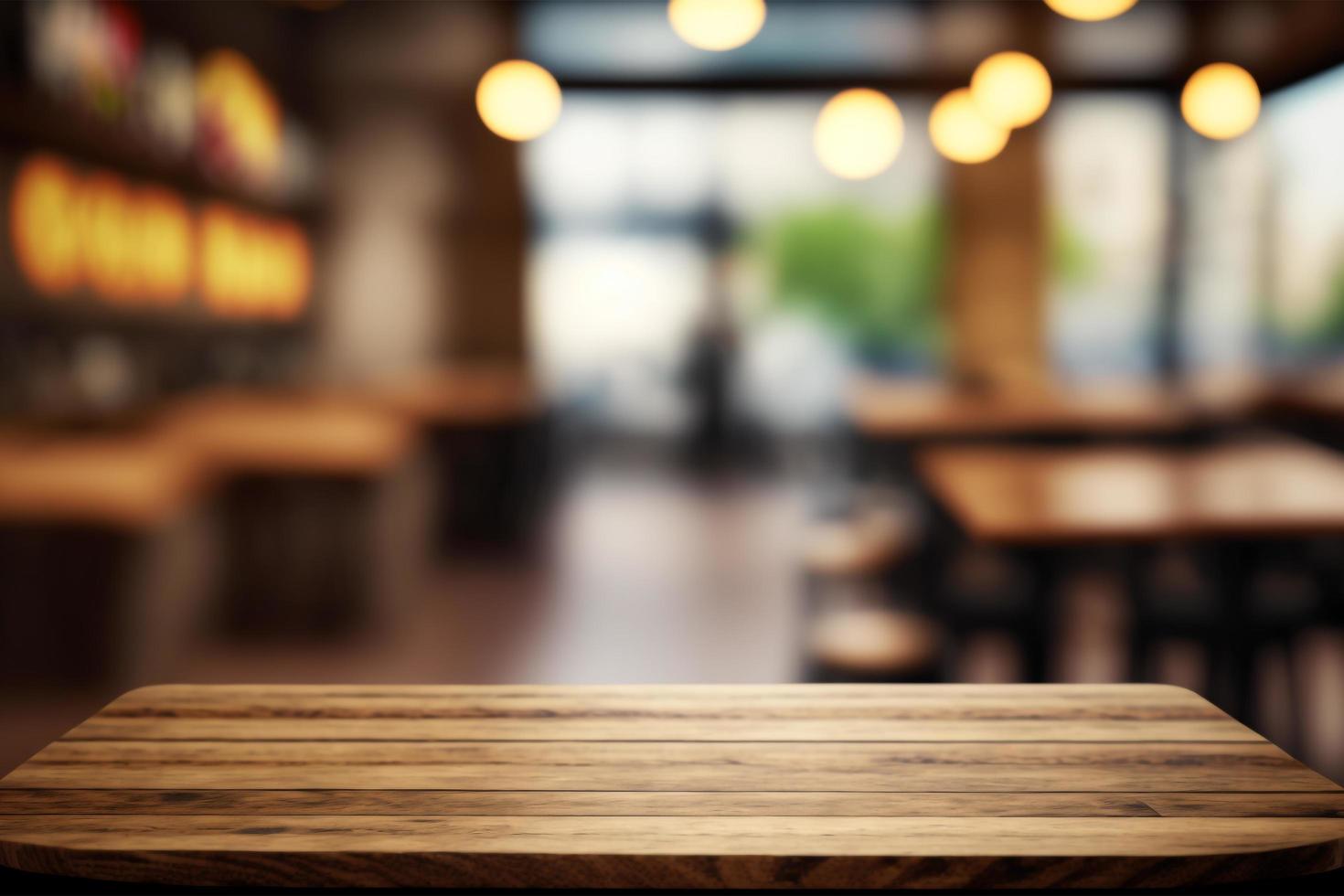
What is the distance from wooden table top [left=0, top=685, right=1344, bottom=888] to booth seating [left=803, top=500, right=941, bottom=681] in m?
1.32

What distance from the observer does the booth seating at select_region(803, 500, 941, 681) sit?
9.00 ft

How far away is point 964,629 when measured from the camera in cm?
282

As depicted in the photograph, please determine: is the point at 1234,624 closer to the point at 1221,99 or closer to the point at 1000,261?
the point at 1221,99

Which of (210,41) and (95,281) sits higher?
(210,41)

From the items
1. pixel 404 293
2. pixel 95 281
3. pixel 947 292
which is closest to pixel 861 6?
pixel 947 292

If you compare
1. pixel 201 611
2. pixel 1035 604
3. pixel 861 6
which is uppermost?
pixel 861 6

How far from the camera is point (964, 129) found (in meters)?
4.01

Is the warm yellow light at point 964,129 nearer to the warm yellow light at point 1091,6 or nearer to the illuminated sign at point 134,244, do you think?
the warm yellow light at point 1091,6

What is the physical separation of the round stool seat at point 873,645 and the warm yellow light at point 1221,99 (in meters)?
1.51

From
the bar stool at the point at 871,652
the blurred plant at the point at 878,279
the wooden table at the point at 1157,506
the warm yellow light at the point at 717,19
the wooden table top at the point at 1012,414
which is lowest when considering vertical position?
the bar stool at the point at 871,652

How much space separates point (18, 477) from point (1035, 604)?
116 inches

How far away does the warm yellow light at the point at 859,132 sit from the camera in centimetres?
359

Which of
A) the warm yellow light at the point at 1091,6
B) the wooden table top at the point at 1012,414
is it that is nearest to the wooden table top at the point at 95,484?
the wooden table top at the point at 1012,414

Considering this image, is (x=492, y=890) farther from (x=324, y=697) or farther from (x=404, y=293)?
(x=404, y=293)
